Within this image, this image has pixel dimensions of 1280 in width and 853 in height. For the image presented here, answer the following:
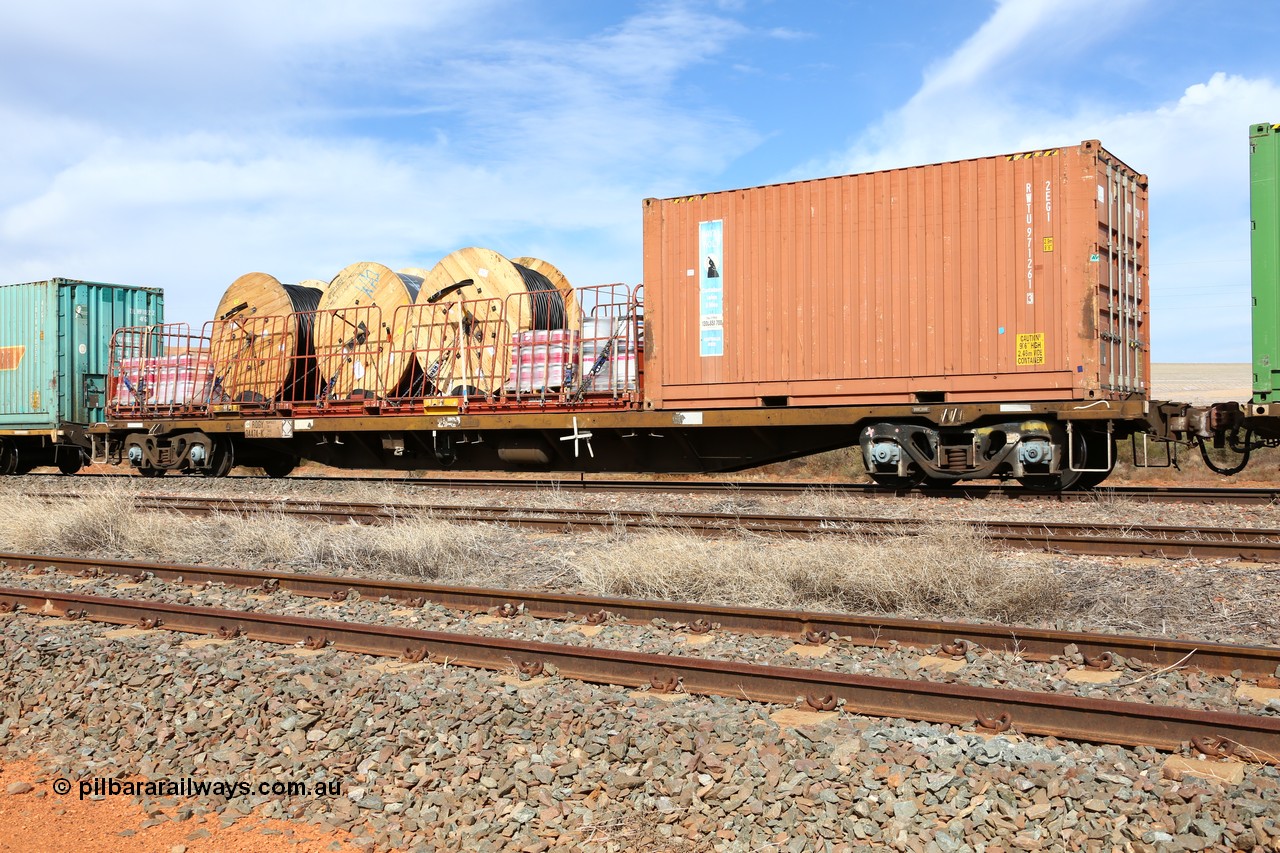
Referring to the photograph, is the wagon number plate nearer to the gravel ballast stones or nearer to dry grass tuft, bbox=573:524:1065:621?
dry grass tuft, bbox=573:524:1065:621

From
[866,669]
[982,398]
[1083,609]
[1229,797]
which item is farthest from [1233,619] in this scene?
[982,398]

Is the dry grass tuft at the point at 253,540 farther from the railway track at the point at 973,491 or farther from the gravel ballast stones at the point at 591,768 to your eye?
the railway track at the point at 973,491

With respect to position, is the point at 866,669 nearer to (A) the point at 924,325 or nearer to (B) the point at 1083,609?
(B) the point at 1083,609

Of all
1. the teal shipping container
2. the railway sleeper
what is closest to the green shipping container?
the railway sleeper

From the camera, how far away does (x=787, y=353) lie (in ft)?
42.7

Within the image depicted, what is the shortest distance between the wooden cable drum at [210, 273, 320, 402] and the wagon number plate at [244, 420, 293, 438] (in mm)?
642

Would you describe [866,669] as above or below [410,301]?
below

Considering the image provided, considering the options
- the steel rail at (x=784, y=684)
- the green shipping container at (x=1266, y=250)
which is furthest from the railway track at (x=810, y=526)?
the steel rail at (x=784, y=684)

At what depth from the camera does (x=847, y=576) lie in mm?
6812

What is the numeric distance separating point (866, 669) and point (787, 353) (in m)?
8.15

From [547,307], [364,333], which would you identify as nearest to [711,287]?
[547,307]

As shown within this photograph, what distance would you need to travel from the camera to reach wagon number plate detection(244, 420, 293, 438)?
16750 millimetres

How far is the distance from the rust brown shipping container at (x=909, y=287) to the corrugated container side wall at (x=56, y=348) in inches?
513

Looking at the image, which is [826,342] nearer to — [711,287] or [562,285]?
[711,287]
